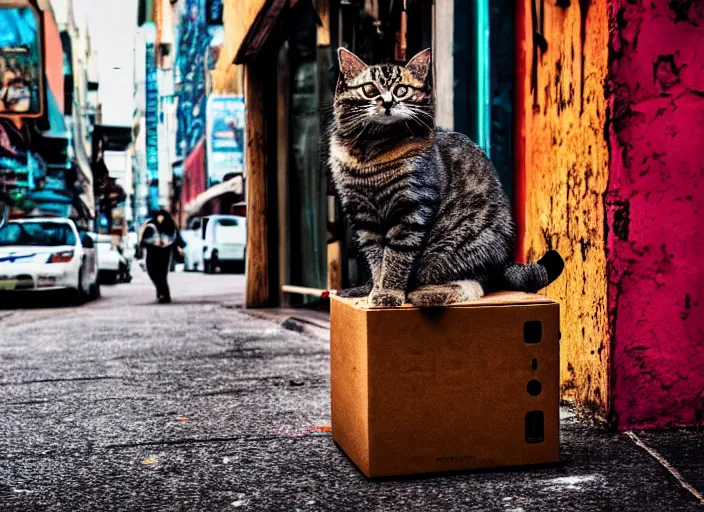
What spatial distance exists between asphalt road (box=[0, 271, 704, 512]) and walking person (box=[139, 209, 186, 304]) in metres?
5.09

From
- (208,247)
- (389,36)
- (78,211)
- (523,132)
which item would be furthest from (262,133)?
(78,211)

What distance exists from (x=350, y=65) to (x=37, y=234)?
996cm

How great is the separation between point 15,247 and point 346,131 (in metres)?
9.56

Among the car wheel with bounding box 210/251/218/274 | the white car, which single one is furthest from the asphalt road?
the car wheel with bounding box 210/251/218/274

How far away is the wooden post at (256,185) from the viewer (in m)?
9.39

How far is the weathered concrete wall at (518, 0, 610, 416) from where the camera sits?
3.28 metres

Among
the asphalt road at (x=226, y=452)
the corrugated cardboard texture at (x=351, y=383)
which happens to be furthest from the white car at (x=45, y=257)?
the corrugated cardboard texture at (x=351, y=383)

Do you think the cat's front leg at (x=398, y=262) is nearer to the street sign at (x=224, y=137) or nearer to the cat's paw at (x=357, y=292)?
the cat's paw at (x=357, y=292)

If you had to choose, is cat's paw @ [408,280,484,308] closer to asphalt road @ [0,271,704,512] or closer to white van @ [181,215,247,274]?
asphalt road @ [0,271,704,512]

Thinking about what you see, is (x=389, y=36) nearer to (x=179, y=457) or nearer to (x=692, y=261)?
(x=692, y=261)

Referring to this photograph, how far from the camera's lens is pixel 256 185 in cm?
938

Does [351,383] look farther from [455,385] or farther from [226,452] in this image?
[226,452]

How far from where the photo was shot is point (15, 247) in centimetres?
1107

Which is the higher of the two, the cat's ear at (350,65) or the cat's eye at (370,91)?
the cat's ear at (350,65)
